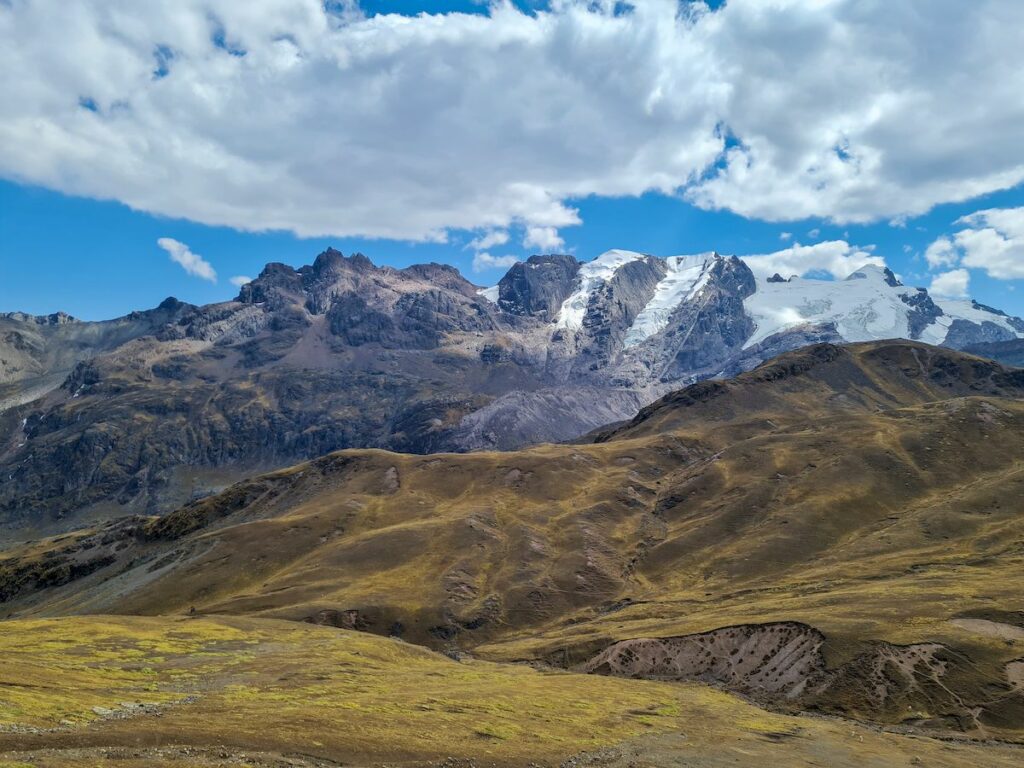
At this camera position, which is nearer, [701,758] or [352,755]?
[352,755]

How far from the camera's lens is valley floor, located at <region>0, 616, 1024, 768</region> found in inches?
2023

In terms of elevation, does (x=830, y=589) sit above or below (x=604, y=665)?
above

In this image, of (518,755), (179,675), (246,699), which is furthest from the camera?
(179,675)

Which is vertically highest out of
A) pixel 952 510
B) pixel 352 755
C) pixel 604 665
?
pixel 952 510

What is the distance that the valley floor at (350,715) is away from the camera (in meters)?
51.4

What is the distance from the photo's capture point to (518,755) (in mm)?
62344

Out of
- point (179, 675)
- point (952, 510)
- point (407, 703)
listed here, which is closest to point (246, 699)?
point (407, 703)

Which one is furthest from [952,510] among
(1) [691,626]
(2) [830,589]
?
(1) [691,626]

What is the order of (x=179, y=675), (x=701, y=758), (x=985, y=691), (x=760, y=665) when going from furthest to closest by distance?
1. (x=760, y=665)
2. (x=985, y=691)
3. (x=179, y=675)
4. (x=701, y=758)

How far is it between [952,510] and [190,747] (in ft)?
666

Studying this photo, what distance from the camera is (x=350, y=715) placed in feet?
221

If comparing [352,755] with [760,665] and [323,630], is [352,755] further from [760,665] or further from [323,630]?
[323,630]

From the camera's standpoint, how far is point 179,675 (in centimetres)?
9106

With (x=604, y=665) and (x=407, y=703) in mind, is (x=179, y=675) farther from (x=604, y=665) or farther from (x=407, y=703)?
(x=604, y=665)
